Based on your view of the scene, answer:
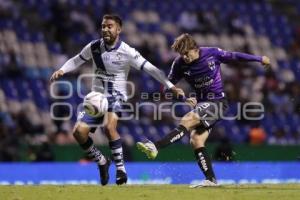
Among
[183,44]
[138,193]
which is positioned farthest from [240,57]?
[138,193]

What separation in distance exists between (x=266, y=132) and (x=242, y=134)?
0.76 meters

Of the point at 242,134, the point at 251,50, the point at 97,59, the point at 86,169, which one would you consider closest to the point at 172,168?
the point at 86,169

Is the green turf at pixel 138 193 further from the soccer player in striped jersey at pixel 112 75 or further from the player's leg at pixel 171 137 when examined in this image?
the soccer player in striped jersey at pixel 112 75

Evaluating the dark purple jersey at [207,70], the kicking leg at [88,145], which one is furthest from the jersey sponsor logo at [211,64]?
the kicking leg at [88,145]

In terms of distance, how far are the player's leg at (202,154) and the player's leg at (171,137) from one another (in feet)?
0.64

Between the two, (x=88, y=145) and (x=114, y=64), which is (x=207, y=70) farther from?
(x=88, y=145)

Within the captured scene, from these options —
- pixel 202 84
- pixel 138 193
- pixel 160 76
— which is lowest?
pixel 138 193

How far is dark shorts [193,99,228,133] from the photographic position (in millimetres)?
11789

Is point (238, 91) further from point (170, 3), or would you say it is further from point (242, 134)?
point (170, 3)

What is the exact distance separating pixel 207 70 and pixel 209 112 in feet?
2.04

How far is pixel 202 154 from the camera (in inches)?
472

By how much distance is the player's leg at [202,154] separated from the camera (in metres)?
12.0

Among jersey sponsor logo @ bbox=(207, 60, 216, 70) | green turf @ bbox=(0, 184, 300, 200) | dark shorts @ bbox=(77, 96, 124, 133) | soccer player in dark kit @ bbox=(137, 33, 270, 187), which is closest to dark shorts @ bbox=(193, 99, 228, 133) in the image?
soccer player in dark kit @ bbox=(137, 33, 270, 187)

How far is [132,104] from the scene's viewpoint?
21031mm
